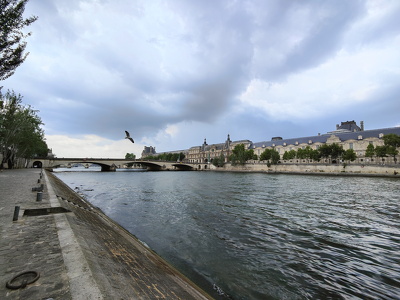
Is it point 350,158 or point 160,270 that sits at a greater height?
point 350,158

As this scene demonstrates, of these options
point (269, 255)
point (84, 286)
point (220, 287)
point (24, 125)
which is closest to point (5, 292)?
point (84, 286)

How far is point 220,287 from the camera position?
20.4ft

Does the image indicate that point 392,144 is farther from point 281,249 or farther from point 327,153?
point 281,249

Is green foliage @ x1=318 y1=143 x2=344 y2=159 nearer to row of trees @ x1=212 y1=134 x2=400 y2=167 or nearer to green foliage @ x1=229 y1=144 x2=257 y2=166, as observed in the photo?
row of trees @ x1=212 y1=134 x2=400 y2=167

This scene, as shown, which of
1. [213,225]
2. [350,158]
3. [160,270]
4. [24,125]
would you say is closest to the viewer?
[160,270]

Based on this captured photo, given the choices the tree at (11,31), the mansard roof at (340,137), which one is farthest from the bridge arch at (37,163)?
the mansard roof at (340,137)

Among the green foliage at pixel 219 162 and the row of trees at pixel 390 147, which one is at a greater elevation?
the row of trees at pixel 390 147

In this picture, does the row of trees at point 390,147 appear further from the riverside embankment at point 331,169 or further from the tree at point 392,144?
the riverside embankment at point 331,169

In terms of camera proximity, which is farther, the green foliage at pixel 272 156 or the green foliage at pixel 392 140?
the green foliage at pixel 272 156

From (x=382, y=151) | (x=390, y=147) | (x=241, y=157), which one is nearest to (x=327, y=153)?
(x=382, y=151)

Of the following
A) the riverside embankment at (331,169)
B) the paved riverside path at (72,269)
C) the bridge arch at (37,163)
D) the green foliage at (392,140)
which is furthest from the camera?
the bridge arch at (37,163)

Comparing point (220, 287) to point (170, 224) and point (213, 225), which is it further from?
point (170, 224)

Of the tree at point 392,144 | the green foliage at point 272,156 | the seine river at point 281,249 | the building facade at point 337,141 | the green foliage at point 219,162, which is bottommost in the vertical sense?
the seine river at point 281,249

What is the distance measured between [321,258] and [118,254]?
7221mm
